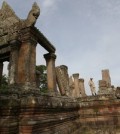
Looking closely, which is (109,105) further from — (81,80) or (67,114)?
(81,80)

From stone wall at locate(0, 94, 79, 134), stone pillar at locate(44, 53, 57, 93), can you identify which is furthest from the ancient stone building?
stone wall at locate(0, 94, 79, 134)

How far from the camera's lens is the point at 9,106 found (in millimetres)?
4480

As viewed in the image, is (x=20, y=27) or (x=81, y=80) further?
(x=81, y=80)

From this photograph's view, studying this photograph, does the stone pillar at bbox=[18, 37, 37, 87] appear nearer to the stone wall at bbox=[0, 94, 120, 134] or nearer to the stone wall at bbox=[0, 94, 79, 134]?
the stone wall at bbox=[0, 94, 120, 134]

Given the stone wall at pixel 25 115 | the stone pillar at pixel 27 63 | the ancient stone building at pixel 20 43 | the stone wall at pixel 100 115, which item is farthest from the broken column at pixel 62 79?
the stone wall at pixel 25 115

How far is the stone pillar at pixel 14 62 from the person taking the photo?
6148 mm

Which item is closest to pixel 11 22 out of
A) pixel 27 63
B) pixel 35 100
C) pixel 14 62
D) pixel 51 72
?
pixel 14 62

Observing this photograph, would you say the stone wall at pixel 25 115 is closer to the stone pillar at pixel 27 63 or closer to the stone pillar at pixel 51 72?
the stone pillar at pixel 27 63

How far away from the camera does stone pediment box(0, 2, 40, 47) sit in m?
6.53

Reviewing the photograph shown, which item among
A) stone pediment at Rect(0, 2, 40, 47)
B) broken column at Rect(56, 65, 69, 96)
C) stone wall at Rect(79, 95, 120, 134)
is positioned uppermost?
stone pediment at Rect(0, 2, 40, 47)

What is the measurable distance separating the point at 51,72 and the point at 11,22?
8.75ft

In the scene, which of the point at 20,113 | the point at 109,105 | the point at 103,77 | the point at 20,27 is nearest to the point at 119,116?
the point at 109,105

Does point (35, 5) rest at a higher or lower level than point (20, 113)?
higher

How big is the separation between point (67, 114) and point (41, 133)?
2.66m
